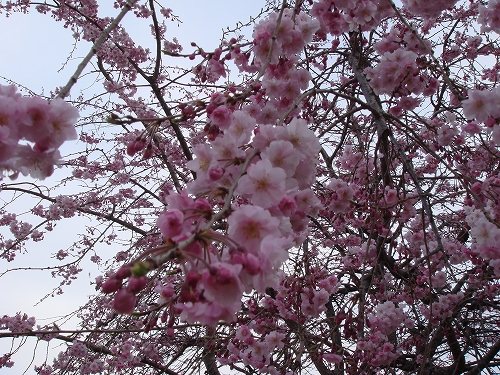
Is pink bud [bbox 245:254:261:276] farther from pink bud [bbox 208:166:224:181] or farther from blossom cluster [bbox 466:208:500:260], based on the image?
blossom cluster [bbox 466:208:500:260]

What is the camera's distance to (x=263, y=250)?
918 mm

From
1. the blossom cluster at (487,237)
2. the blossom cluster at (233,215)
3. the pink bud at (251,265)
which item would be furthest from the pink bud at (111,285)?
the blossom cluster at (487,237)

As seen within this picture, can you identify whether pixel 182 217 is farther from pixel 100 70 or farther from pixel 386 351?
pixel 100 70

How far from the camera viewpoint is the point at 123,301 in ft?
2.50

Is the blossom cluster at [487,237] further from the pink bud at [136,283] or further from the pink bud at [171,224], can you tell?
the pink bud at [136,283]

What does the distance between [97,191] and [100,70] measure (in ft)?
5.85

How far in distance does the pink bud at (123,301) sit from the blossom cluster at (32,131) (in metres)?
0.53

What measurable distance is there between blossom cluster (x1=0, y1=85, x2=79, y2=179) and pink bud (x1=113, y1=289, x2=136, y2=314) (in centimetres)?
53

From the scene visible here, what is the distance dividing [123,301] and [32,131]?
626 millimetres

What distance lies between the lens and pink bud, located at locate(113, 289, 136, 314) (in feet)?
2.48

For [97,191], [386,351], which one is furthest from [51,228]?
[386,351]

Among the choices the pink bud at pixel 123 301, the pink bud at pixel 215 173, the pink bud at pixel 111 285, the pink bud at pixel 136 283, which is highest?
the pink bud at pixel 215 173

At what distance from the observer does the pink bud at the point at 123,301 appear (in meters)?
0.76

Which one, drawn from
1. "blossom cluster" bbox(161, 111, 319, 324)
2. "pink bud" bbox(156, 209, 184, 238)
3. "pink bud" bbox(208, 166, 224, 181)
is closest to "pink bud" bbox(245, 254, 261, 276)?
"blossom cluster" bbox(161, 111, 319, 324)
